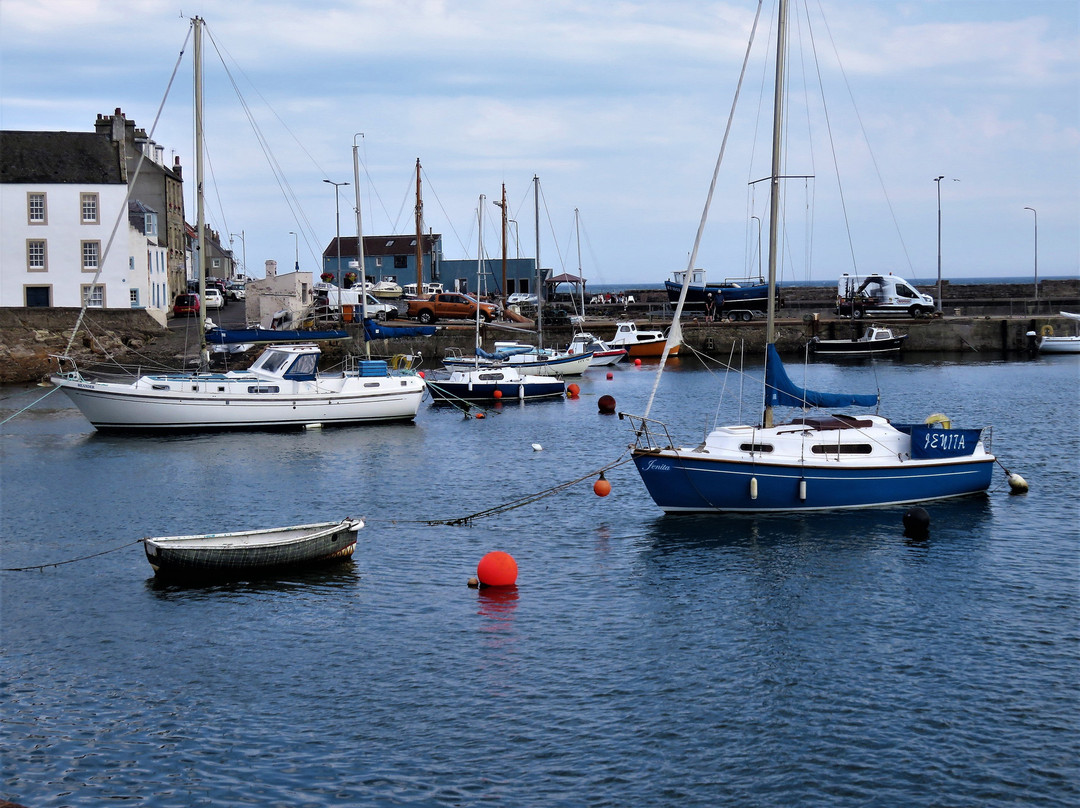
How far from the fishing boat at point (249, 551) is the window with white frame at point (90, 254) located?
164ft

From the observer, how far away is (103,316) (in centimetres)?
6450

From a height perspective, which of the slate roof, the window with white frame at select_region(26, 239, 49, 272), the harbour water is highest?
the slate roof

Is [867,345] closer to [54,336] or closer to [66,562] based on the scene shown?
[54,336]

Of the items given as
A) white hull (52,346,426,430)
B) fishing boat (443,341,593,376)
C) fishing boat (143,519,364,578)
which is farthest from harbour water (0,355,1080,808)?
fishing boat (443,341,593,376)

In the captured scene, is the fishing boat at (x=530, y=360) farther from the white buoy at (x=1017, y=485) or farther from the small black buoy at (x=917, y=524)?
the small black buoy at (x=917, y=524)

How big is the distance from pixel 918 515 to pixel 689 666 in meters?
10.6

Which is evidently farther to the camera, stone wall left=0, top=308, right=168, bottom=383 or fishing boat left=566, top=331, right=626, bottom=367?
fishing boat left=566, top=331, right=626, bottom=367

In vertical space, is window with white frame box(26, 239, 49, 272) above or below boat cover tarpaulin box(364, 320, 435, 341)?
above

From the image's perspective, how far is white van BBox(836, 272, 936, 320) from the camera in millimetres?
87438

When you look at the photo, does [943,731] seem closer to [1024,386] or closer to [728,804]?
[728,804]

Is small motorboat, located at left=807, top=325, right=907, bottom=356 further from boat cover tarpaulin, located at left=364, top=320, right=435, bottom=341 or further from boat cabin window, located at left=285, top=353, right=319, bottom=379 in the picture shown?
boat cabin window, located at left=285, top=353, right=319, bottom=379

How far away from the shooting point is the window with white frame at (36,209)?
66.8 metres

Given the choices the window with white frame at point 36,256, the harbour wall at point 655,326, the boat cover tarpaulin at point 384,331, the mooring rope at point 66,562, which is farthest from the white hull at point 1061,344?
the mooring rope at point 66,562

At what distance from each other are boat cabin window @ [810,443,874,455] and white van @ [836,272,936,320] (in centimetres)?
6137
